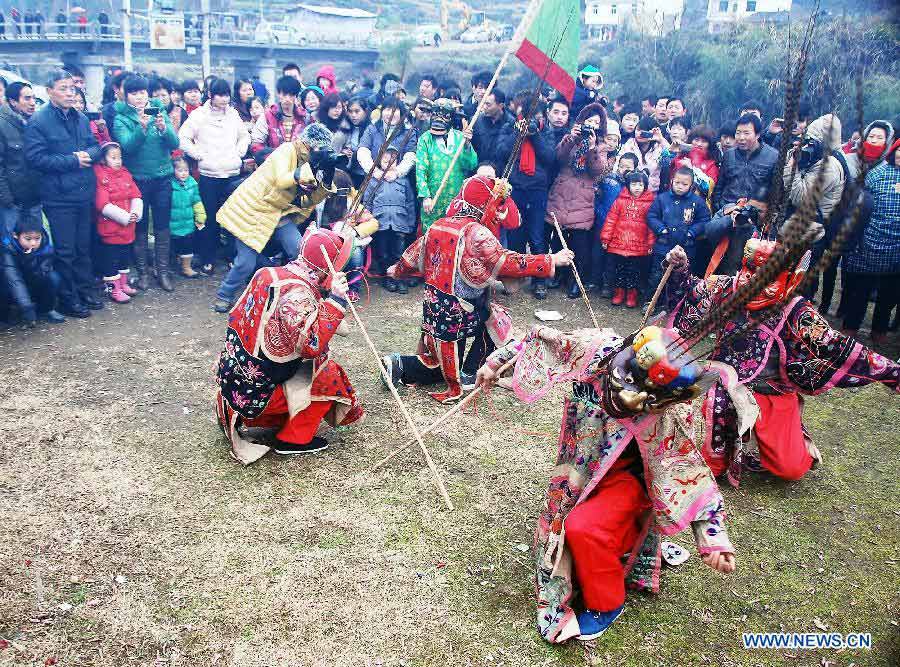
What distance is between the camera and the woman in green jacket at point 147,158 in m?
6.81

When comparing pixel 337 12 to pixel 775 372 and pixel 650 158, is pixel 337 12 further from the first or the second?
pixel 775 372

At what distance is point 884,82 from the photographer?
1151 cm

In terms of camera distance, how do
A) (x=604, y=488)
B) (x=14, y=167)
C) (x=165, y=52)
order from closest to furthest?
(x=604, y=488) < (x=14, y=167) < (x=165, y=52)

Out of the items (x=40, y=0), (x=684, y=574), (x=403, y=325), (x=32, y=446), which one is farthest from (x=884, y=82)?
(x=40, y=0)

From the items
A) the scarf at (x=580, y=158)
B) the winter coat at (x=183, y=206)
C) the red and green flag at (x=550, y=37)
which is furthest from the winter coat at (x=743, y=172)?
the winter coat at (x=183, y=206)

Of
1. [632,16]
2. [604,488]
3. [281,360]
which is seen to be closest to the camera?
[604,488]

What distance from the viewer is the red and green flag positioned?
5.59 metres

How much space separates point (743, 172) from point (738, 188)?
159 millimetres

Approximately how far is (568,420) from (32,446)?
3361 mm

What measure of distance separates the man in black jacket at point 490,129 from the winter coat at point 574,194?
26.9 inches

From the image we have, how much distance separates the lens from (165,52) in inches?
1286

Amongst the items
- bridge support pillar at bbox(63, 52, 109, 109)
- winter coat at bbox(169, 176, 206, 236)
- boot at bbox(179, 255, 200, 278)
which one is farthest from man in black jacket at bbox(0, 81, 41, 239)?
bridge support pillar at bbox(63, 52, 109, 109)

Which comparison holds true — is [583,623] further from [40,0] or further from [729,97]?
[40,0]

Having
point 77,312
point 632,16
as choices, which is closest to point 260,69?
point 632,16
